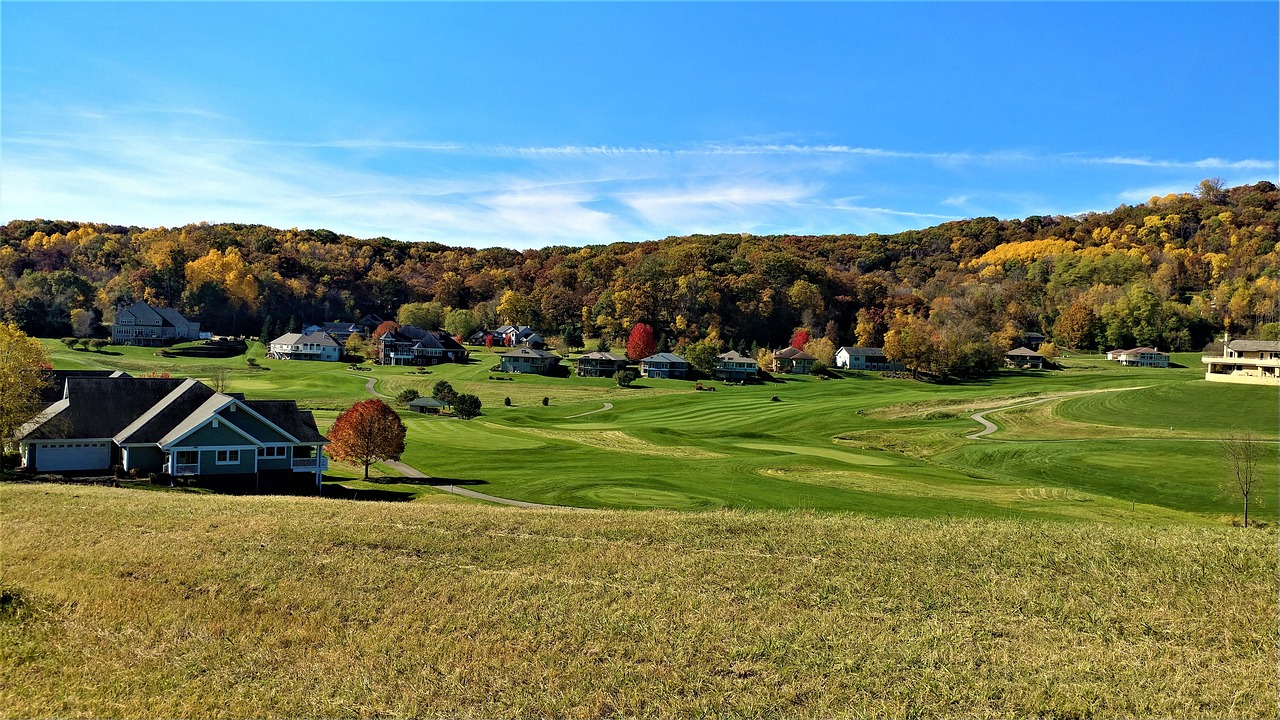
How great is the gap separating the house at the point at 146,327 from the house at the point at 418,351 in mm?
38088

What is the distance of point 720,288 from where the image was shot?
516ft

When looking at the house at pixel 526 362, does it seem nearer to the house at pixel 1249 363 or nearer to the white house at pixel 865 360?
the white house at pixel 865 360

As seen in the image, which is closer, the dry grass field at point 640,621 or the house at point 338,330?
the dry grass field at point 640,621

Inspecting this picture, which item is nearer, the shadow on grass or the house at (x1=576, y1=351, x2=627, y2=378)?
the shadow on grass

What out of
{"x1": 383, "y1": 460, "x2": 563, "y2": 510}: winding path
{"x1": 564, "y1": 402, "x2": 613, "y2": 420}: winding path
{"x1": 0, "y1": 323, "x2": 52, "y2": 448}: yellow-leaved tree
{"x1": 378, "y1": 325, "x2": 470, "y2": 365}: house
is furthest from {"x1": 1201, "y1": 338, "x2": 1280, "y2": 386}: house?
{"x1": 378, "y1": 325, "x2": 470, "y2": 365}: house

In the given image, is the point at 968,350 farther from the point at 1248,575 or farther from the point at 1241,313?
the point at 1248,575

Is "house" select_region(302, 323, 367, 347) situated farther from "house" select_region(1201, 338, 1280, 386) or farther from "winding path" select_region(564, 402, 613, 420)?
"house" select_region(1201, 338, 1280, 386)

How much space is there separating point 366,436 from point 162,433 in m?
10.2

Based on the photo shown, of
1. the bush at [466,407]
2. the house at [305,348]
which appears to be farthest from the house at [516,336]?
the bush at [466,407]

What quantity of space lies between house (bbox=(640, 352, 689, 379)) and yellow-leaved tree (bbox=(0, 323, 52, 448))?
284 feet

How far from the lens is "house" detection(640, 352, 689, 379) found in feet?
398

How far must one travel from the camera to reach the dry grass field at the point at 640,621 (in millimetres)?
10438

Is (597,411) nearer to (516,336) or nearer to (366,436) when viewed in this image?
(366,436)

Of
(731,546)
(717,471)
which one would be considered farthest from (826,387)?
(731,546)
